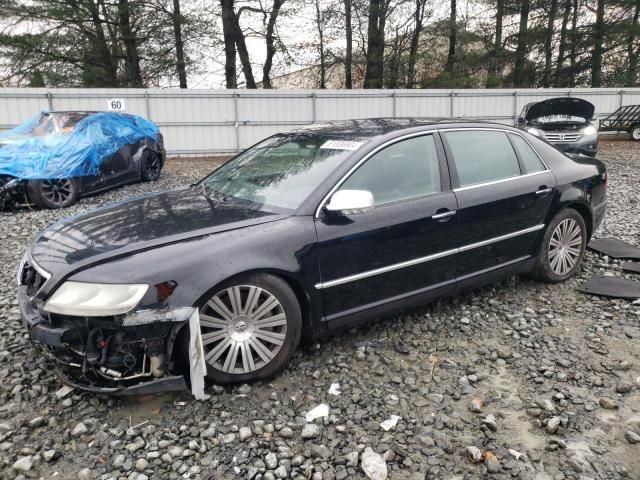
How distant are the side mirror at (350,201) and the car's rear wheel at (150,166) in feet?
25.2

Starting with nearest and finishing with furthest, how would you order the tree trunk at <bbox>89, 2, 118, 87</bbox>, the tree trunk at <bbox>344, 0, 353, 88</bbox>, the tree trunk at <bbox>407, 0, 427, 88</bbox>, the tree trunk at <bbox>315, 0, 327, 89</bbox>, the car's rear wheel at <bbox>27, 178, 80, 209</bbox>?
the car's rear wheel at <bbox>27, 178, 80, 209</bbox>
the tree trunk at <bbox>89, 2, 118, 87</bbox>
the tree trunk at <bbox>344, 0, 353, 88</bbox>
the tree trunk at <bbox>315, 0, 327, 89</bbox>
the tree trunk at <bbox>407, 0, 427, 88</bbox>

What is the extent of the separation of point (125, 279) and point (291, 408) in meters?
1.15

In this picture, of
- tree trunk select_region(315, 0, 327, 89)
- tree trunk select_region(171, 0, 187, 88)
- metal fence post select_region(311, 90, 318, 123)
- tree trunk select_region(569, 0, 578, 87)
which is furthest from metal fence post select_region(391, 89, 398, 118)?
tree trunk select_region(569, 0, 578, 87)

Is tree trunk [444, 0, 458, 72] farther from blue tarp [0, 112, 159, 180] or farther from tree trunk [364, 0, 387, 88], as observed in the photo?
blue tarp [0, 112, 159, 180]

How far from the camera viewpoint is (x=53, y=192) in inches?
310

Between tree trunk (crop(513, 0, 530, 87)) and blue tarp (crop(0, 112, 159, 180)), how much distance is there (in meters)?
21.4

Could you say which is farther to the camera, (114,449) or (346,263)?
(346,263)

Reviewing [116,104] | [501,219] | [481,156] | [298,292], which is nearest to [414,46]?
[116,104]

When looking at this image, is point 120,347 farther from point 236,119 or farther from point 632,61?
point 632,61

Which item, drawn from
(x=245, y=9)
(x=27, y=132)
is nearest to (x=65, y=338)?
(x=27, y=132)

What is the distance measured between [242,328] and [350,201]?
982 millimetres

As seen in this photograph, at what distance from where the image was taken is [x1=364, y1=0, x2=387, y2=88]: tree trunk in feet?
69.7

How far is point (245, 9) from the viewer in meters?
21.6

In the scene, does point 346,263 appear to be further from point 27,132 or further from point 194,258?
point 27,132
